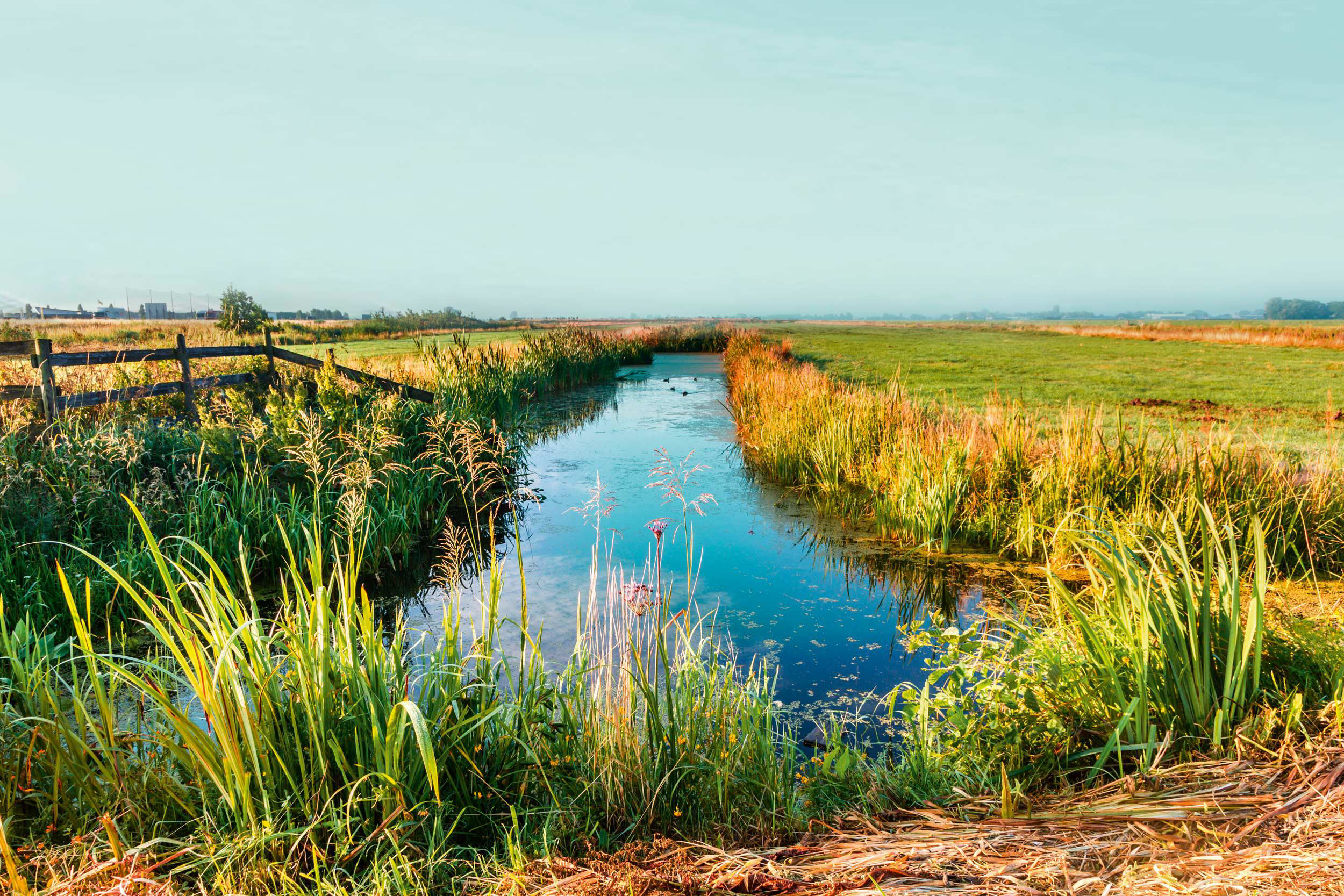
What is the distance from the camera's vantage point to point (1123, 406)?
13258 millimetres

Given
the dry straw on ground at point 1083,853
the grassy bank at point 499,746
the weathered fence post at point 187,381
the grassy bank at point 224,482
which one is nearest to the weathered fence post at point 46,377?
the grassy bank at point 224,482

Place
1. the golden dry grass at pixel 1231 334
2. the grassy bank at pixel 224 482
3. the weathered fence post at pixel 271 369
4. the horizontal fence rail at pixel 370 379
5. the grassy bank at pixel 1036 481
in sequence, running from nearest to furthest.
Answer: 1. the grassy bank at pixel 224 482
2. the grassy bank at pixel 1036 481
3. the horizontal fence rail at pixel 370 379
4. the weathered fence post at pixel 271 369
5. the golden dry grass at pixel 1231 334

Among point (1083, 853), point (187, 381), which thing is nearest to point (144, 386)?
point (187, 381)

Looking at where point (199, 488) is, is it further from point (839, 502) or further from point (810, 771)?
point (839, 502)

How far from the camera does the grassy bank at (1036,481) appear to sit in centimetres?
554

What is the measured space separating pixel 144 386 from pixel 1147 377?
74.3ft

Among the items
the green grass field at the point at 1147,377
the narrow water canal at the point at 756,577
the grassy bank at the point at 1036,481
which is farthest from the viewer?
the green grass field at the point at 1147,377

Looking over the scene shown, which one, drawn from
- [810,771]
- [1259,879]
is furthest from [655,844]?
[1259,879]

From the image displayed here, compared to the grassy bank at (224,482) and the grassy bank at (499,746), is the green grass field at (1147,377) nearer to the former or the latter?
the grassy bank at (499,746)

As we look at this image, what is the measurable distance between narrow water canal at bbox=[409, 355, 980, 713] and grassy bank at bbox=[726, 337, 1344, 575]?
2.06 ft

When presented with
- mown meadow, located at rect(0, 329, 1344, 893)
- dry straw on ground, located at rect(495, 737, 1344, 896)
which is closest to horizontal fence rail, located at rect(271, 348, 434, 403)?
mown meadow, located at rect(0, 329, 1344, 893)

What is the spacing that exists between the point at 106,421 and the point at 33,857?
7310 millimetres

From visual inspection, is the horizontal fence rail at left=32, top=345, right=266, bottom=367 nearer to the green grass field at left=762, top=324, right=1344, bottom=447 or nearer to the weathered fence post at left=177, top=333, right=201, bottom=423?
the weathered fence post at left=177, top=333, right=201, bottom=423

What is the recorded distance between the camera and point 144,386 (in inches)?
335
